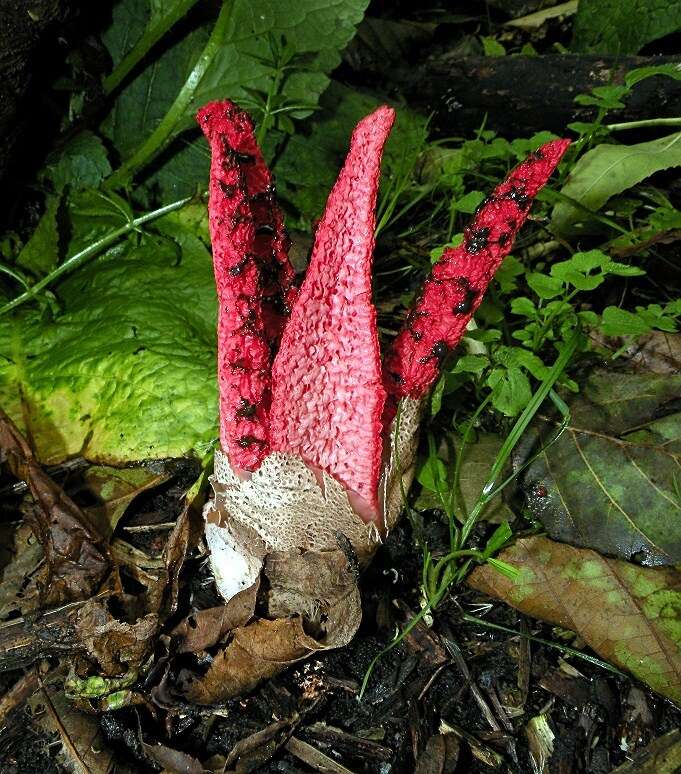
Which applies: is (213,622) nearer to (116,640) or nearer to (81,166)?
(116,640)

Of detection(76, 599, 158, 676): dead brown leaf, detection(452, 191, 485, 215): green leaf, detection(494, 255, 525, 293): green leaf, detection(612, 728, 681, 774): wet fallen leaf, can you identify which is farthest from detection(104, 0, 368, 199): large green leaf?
detection(612, 728, 681, 774): wet fallen leaf

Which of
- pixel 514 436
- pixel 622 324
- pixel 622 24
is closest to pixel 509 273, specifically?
pixel 622 324

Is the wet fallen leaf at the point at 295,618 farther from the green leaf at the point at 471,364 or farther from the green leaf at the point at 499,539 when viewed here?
the green leaf at the point at 471,364

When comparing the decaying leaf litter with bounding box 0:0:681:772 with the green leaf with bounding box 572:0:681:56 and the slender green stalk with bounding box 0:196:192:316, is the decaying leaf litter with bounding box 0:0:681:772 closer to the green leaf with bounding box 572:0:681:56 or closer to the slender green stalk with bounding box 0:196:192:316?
the slender green stalk with bounding box 0:196:192:316

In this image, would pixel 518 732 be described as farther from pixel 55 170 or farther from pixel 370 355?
pixel 55 170

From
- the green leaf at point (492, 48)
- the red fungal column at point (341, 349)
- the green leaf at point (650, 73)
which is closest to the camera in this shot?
the red fungal column at point (341, 349)

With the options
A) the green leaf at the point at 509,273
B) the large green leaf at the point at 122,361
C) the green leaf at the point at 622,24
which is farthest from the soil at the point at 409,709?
the green leaf at the point at 622,24
